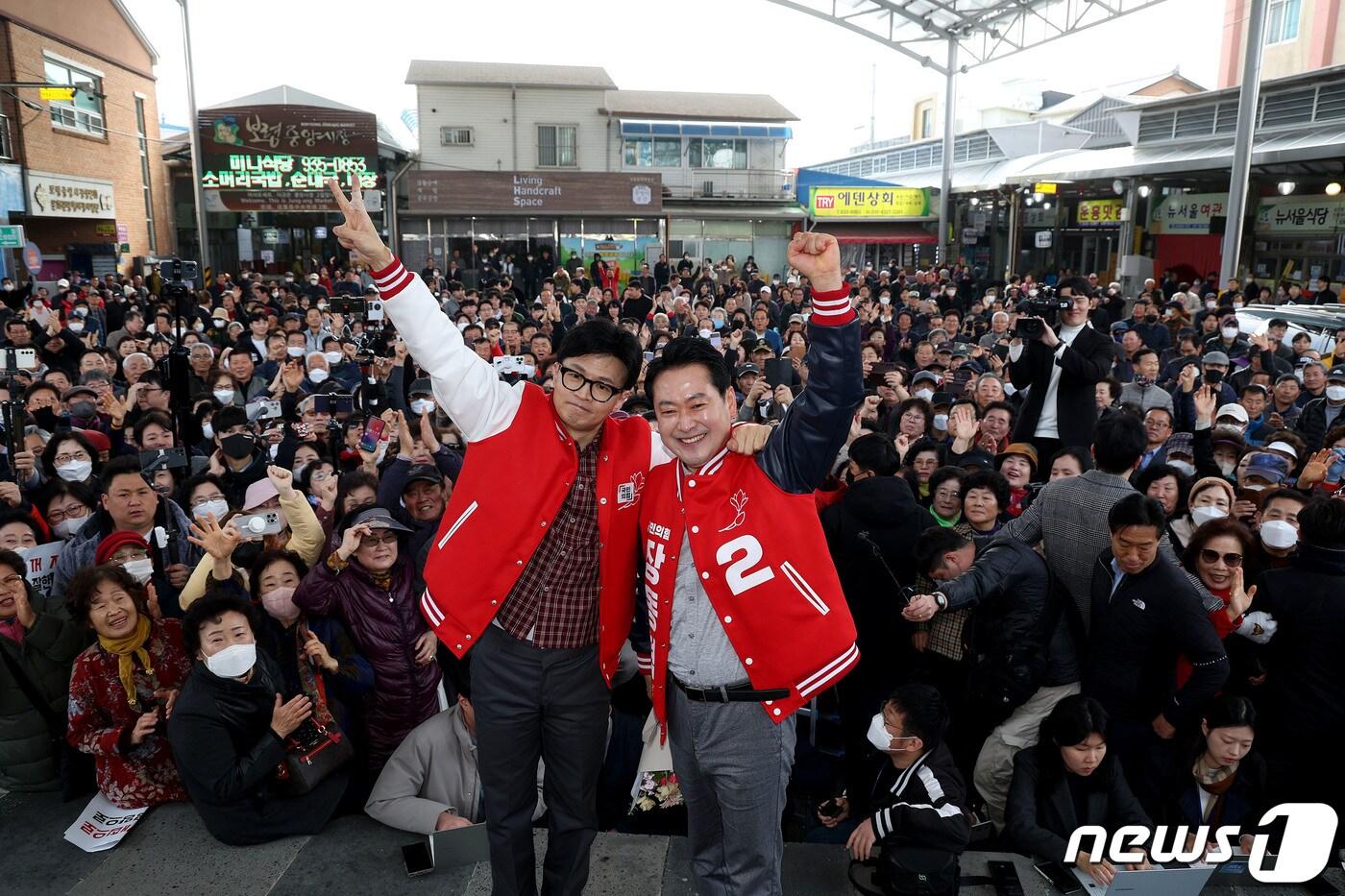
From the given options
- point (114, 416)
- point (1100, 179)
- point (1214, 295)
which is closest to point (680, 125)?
point (1100, 179)

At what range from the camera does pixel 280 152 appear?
22.4 metres

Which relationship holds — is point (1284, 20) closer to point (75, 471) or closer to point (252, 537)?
point (252, 537)

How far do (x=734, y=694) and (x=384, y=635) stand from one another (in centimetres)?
194

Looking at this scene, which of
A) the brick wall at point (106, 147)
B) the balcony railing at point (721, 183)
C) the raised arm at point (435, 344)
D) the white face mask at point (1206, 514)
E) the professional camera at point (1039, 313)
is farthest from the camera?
the balcony railing at point (721, 183)

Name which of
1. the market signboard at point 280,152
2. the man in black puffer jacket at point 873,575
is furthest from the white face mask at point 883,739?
the market signboard at point 280,152

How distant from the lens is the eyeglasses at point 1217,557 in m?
3.62

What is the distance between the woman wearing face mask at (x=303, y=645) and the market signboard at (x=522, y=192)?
21.6 meters

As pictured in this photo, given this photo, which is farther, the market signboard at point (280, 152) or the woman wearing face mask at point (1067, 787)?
the market signboard at point (280, 152)

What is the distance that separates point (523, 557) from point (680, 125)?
2800 cm

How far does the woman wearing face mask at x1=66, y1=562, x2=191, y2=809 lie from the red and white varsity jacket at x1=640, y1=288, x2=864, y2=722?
234cm

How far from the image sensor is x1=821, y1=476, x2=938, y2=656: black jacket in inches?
157

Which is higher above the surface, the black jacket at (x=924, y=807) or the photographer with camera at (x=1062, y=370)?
the photographer with camera at (x=1062, y=370)

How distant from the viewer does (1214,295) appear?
1409cm

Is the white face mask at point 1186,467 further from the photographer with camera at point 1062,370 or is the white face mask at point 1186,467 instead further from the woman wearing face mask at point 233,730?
the woman wearing face mask at point 233,730
